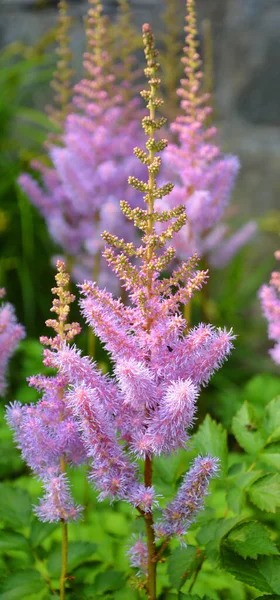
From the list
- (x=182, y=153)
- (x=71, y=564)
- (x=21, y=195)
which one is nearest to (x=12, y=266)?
(x=21, y=195)

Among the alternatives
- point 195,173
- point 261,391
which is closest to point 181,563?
point 195,173

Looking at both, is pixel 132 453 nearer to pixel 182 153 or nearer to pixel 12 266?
pixel 182 153

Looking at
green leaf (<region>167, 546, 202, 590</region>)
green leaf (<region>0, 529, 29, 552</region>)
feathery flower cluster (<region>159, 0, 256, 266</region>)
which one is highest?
feathery flower cluster (<region>159, 0, 256, 266</region>)

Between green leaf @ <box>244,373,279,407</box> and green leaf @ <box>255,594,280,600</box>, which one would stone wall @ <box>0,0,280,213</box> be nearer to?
green leaf @ <box>244,373,279,407</box>

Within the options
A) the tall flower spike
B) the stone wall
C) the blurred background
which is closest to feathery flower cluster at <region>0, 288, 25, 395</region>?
the tall flower spike

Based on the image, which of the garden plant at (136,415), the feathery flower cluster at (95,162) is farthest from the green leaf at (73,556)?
the feathery flower cluster at (95,162)

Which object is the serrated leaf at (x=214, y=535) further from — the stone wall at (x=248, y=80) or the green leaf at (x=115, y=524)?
the stone wall at (x=248, y=80)
